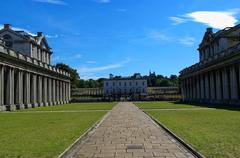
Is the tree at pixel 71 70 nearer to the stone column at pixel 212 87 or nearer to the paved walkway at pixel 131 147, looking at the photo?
the stone column at pixel 212 87

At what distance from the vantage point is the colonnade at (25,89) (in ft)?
192

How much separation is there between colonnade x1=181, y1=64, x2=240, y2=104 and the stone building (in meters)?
38.8

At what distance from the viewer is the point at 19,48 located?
84062 mm

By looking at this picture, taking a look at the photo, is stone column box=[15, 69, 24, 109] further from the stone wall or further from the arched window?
the arched window

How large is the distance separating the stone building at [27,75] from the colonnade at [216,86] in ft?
127

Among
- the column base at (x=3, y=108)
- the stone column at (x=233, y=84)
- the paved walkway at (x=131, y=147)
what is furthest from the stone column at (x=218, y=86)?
the paved walkway at (x=131, y=147)

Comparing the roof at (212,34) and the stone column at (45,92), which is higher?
the roof at (212,34)

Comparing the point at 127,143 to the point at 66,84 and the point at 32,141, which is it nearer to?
the point at 32,141

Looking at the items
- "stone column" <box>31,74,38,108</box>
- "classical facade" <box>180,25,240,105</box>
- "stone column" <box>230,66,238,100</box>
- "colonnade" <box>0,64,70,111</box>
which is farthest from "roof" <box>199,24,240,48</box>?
"stone column" <box>31,74,38,108</box>

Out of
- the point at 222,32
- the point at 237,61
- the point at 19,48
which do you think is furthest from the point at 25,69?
the point at 222,32

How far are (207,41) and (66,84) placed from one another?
49129mm

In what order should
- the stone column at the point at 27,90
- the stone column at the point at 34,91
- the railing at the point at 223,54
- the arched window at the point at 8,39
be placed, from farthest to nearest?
the arched window at the point at 8,39 < the stone column at the point at 34,91 < the stone column at the point at 27,90 < the railing at the point at 223,54

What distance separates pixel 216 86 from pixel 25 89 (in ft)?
134

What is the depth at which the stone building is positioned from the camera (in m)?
58.5
